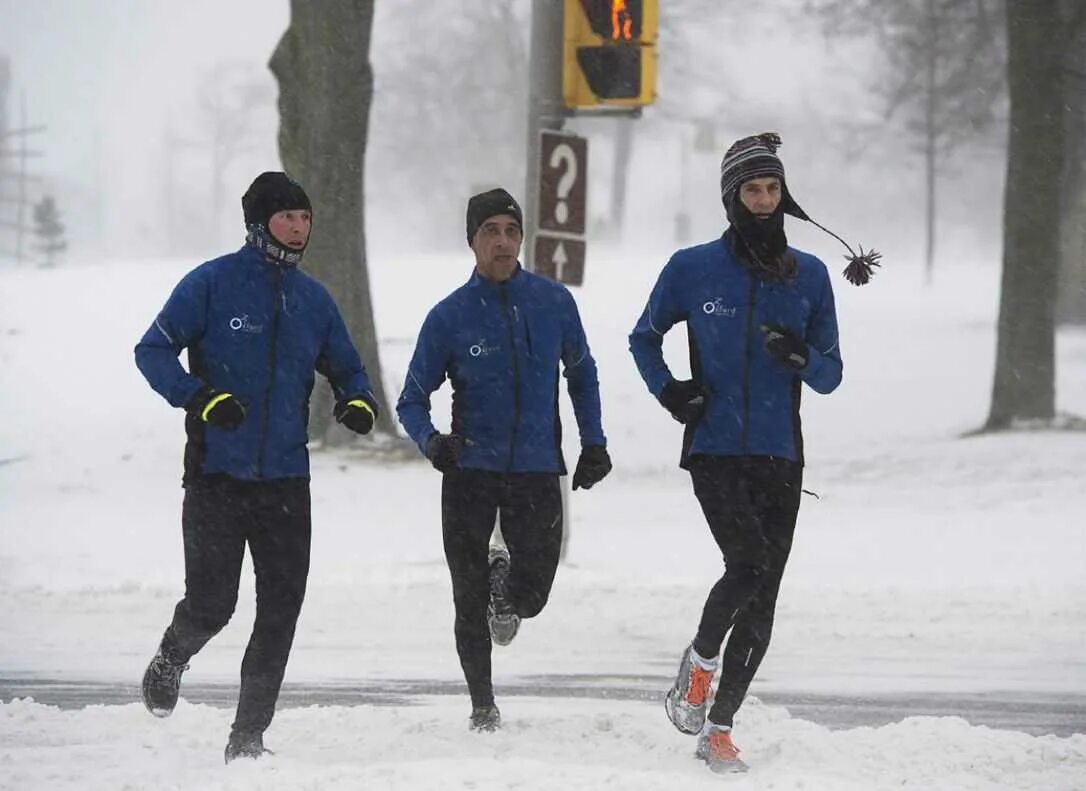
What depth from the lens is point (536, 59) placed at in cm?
1109

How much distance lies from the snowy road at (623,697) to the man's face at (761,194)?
7.57 feet

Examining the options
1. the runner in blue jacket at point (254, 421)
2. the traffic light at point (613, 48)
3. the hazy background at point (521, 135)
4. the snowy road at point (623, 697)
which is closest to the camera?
the runner in blue jacket at point (254, 421)

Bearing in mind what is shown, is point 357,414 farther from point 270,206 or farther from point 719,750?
point 719,750

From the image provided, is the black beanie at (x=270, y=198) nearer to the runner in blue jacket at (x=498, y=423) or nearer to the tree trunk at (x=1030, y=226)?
the runner in blue jacket at (x=498, y=423)

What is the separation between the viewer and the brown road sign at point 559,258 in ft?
35.1

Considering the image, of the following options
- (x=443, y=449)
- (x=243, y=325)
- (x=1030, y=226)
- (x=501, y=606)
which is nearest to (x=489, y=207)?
(x=443, y=449)

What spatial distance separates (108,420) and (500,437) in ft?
46.6

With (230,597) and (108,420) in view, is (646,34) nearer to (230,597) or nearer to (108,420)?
(230,597)

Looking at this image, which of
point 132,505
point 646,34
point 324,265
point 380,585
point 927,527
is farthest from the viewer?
point 324,265

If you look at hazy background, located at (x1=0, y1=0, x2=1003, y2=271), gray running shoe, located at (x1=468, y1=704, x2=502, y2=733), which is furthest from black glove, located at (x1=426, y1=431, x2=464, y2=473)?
hazy background, located at (x1=0, y1=0, x2=1003, y2=271)

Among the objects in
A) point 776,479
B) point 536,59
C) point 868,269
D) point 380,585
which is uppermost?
point 536,59

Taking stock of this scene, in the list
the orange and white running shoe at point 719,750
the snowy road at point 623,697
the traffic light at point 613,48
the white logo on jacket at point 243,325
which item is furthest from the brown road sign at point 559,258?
the orange and white running shoe at point 719,750

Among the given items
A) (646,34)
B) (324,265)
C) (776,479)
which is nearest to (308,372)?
(776,479)

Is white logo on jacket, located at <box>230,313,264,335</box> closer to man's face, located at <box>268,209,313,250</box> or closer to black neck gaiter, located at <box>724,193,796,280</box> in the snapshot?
man's face, located at <box>268,209,313,250</box>
